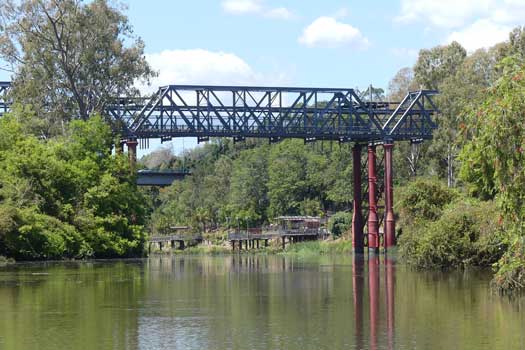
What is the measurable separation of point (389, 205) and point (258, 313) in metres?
60.7

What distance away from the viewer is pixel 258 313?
34688mm

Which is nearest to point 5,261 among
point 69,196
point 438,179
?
point 69,196

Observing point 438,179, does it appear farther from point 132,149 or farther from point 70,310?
point 70,310

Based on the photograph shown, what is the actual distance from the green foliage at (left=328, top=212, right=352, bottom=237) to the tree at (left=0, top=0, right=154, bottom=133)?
1474 inches

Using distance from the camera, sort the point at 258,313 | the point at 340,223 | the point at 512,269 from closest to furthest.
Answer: the point at 258,313 → the point at 512,269 → the point at 340,223

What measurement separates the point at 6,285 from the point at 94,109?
4341 cm

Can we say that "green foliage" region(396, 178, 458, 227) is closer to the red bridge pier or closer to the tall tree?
the red bridge pier

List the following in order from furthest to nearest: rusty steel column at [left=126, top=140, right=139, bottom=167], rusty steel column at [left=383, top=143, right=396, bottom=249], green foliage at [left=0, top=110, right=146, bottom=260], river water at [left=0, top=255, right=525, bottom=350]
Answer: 1. rusty steel column at [left=383, top=143, right=396, bottom=249]
2. rusty steel column at [left=126, top=140, right=139, bottom=167]
3. green foliage at [left=0, top=110, right=146, bottom=260]
4. river water at [left=0, top=255, right=525, bottom=350]

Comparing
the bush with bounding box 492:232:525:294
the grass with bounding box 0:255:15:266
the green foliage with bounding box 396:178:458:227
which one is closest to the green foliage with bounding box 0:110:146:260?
the grass with bounding box 0:255:15:266

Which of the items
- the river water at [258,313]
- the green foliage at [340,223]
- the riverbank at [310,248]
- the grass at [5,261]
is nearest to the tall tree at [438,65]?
the riverbank at [310,248]

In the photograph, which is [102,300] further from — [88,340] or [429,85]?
[429,85]

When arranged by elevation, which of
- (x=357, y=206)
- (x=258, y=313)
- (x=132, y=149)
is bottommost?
(x=258, y=313)

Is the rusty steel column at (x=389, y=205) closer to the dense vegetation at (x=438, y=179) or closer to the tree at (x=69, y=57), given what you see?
the dense vegetation at (x=438, y=179)

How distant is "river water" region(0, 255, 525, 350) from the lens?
27469mm
